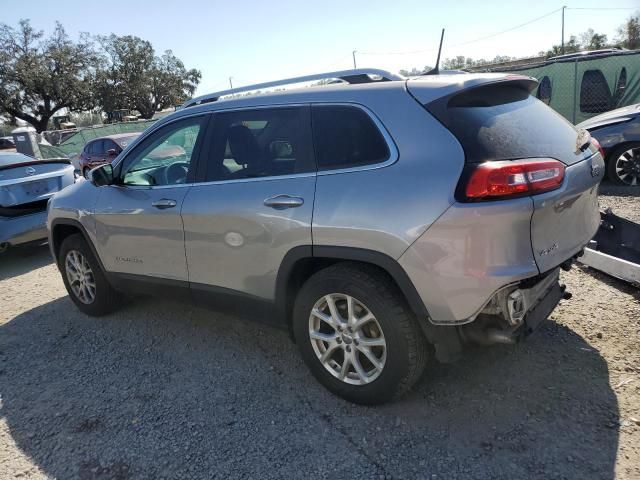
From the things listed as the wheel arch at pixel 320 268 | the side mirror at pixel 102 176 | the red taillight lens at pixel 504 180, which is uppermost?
the side mirror at pixel 102 176

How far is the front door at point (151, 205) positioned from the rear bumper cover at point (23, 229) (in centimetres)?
298

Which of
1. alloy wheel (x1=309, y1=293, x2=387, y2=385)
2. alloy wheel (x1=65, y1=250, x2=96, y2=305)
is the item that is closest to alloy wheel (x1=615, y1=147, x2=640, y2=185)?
alloy wheel (x1=309, y1=293, x2=387, y2=385)

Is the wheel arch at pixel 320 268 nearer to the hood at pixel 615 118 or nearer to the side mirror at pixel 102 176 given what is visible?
the side mirror at pixel 102 176

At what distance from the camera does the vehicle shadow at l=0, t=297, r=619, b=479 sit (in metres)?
2.47

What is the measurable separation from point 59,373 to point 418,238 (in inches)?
116

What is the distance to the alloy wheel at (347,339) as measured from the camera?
2.74 m

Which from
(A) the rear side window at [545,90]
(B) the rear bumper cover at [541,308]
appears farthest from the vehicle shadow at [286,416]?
(A) the rear side window at [545,90]

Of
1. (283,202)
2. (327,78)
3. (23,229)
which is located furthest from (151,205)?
(23,229)

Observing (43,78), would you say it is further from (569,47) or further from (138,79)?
(569,47)

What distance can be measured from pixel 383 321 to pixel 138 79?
50.5 meters

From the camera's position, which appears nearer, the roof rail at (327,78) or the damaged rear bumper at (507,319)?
the damaged rear bumper at (507,319)

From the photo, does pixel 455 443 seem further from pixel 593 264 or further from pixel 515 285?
pixel 593 264

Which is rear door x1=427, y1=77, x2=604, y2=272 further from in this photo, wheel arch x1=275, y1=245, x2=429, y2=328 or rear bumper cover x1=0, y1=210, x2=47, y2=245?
rear bumper cover x1=0, y1=210, x2=47, y2=245

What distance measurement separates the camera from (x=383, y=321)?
261 cm
